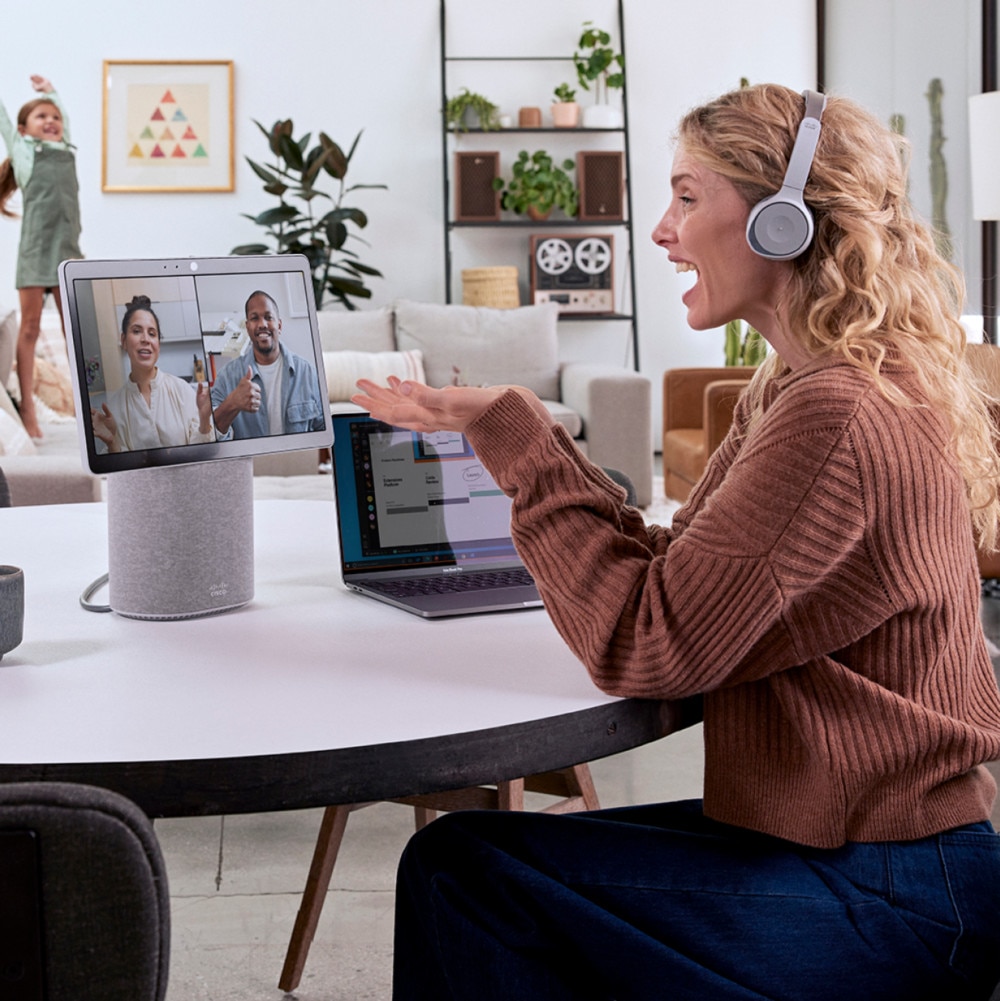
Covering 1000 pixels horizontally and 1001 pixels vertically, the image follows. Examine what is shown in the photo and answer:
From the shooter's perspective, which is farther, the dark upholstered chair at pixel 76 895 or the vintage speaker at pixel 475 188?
the vintage speaker at pixel 475 188

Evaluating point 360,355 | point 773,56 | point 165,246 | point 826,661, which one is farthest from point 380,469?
point 773,56

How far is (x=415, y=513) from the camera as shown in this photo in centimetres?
138

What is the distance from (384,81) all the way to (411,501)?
5.66m

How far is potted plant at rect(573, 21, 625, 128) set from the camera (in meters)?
6.26

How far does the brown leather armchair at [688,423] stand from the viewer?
14.2ft

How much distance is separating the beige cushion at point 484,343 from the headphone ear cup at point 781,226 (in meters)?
4.39

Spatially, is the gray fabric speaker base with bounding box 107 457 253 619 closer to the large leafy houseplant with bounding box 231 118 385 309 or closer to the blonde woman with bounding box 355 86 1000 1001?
the blonde woman with bounding box 355 86 1000 1001

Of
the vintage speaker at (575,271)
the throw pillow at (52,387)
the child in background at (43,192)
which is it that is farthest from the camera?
the vintage speaker at (575,271)

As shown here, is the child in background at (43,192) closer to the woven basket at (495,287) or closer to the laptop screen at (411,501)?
the woven basket at (495,287)

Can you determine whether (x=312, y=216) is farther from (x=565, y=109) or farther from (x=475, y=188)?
(x=565, y=109)

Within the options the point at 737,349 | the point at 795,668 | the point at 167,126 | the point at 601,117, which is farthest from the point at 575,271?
the point at 795,668

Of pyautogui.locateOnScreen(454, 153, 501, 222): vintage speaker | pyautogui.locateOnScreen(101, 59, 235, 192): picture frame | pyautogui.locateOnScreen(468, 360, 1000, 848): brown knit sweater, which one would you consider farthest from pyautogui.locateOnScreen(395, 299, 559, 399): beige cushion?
pyautogui.locateOnScreen(468, 360, 1000, 848): brown knit sweater

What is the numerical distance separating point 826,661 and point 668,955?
0.26 metres

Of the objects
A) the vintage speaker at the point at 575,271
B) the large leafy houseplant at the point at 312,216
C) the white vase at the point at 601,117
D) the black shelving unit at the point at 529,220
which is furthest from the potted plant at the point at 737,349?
the large leafy houseplant at the point at 312,216
